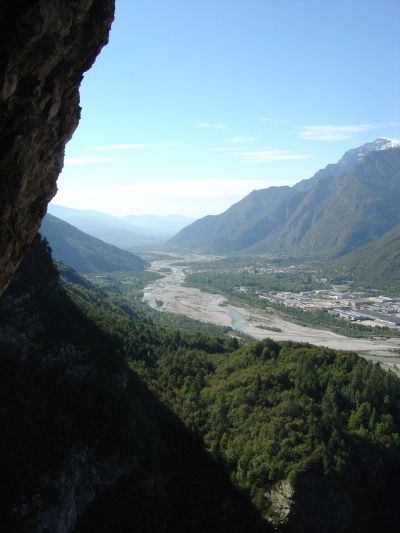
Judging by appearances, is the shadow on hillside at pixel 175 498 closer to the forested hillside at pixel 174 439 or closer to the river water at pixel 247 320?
the forested hillside at pixel 174 439

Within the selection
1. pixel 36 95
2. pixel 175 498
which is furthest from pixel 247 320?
pixel 36 95

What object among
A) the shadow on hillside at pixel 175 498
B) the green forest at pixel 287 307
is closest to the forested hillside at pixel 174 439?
the shadow on hillside at pixel 175 498

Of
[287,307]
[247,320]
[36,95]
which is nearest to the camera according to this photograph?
[36,95]

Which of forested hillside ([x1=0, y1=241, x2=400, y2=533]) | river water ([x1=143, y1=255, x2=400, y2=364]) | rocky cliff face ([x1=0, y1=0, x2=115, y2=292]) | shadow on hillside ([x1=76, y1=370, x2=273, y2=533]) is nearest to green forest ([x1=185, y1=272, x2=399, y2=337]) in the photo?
river water ([x1=143, y1=255, x2=400, y2=364])

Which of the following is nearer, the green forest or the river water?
the river water

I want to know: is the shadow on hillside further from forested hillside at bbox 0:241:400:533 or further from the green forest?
the green forest

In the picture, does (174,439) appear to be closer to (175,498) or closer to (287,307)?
(175,498)
